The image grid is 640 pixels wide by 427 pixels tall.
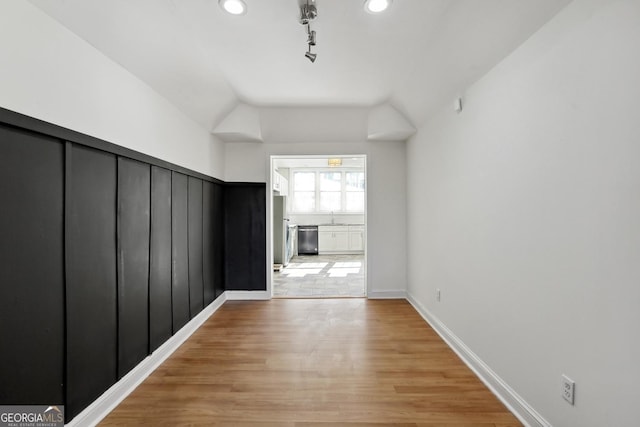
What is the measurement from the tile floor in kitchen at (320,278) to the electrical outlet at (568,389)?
110 inches

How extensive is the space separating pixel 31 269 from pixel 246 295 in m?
2.78

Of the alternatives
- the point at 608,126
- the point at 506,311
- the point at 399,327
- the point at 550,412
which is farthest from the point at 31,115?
the point at 399,327

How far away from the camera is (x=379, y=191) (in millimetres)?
3912

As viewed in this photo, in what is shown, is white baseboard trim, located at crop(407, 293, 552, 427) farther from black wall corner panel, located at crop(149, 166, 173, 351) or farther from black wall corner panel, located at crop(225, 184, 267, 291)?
black wall corner panel, located at crop(149, 166, 173, 351)

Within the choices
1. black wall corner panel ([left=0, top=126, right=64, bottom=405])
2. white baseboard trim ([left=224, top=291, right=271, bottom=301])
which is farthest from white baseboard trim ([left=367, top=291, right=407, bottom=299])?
black wall corner panel ([left=0, top=126, right=64, bottom=405])

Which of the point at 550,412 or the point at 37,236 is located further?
the point at 550,412

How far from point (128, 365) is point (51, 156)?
4.75 feet

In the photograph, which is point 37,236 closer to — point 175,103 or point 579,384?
point 175,103

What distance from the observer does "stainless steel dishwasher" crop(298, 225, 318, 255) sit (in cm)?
795

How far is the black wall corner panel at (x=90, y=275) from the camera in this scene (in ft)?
4.86

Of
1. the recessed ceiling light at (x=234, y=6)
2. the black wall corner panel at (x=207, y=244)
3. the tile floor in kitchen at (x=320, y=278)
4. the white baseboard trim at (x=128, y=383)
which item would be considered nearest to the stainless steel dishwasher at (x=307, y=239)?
the tile floor in kitchen at (x=320, y=278)

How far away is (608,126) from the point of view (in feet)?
3.80

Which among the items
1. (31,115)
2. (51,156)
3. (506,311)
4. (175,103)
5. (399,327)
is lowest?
(399,327)

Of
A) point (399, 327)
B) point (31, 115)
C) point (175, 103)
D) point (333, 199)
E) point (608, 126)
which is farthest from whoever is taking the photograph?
point (333, 199)
